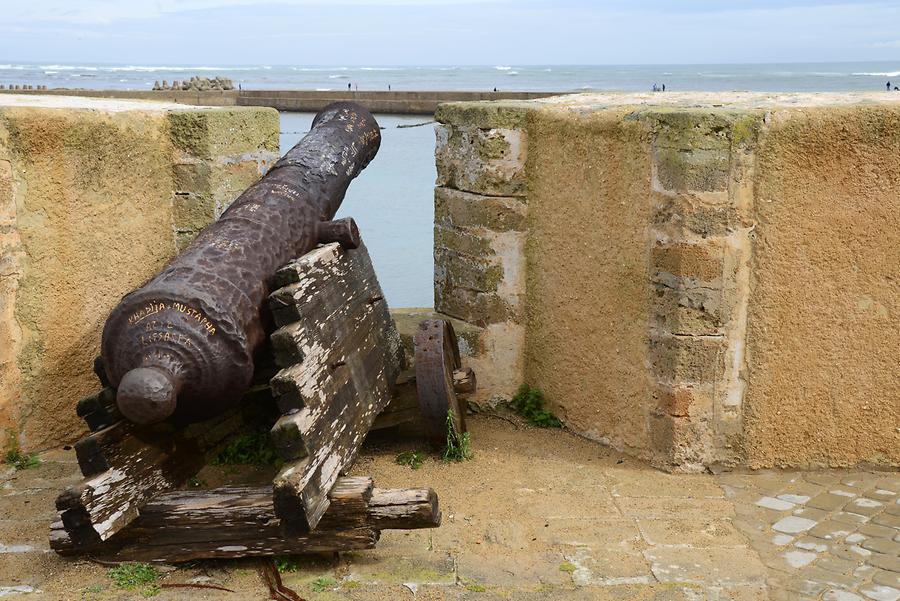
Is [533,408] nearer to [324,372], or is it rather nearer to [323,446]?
[324,372]

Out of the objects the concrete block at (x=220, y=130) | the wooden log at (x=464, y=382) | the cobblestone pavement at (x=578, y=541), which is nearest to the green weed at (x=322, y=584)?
the cobblestone pavement at (x=578, y=541)

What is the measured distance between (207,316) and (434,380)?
1.31m

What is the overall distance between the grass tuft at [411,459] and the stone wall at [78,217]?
5.00ft

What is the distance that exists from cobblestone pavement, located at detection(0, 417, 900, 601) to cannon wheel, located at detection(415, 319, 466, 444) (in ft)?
0.69

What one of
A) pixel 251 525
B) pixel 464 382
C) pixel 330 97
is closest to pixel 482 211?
pixel 464 382

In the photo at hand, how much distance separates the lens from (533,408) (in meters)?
4.99

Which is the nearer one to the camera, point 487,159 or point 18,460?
point 18,460

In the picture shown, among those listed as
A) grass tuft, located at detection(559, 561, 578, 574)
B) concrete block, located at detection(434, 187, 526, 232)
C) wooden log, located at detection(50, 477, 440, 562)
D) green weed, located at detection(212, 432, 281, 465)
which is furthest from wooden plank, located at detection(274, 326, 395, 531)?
concrete block, located at detection(434, 187, 526, 232)

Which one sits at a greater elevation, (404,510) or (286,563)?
(404,510)

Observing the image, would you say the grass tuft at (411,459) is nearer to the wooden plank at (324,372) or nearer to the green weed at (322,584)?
the wooden plank at (324,372)

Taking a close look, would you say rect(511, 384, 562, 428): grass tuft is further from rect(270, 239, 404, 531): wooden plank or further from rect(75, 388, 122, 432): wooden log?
rect(75, 388, 122, 432): wooden log

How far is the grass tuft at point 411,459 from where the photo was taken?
4.41 m

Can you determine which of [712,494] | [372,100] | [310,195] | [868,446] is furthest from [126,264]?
[372,100]

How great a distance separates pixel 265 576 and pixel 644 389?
6.47 ft
